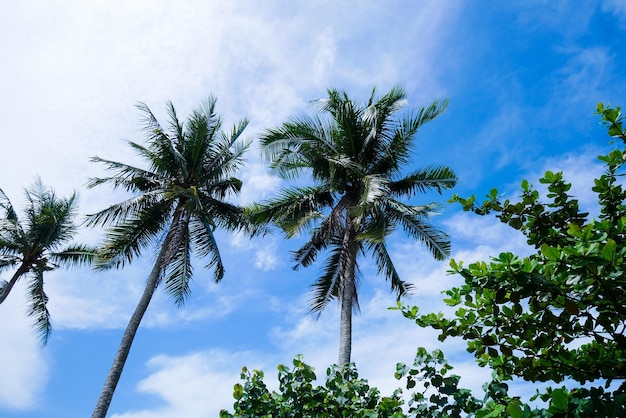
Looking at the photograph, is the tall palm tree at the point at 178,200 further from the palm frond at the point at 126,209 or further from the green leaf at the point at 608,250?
the green leaf at the point at 608,250

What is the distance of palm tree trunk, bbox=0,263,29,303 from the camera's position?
18.3m

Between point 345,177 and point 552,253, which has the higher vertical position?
point 345,177

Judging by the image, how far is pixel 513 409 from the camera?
8.87 feet

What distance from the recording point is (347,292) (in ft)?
40.2

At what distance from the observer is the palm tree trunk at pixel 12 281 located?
18278mm

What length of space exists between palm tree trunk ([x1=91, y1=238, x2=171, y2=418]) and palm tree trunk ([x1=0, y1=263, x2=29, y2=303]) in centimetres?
801

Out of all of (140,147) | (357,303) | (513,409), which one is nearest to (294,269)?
(357,303)

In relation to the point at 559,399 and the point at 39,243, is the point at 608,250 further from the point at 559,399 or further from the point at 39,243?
the point at 39,243

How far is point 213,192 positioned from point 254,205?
11.1 feet

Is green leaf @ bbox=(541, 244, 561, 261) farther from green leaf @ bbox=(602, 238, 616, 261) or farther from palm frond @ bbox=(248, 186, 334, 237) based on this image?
palm frond @ bbox=(248, 186, 334, 237)

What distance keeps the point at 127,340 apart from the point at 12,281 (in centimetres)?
898

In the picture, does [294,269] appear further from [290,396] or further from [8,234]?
[8,234]

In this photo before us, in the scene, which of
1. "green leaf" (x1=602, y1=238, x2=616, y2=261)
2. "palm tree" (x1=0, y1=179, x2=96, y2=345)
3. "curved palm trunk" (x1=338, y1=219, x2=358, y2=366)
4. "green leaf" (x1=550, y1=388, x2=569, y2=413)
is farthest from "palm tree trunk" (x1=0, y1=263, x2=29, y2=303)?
"green leaf" (x1=602, y1=238, x2=616, y2=261)

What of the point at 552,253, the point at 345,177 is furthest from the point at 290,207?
the point at 552,253
